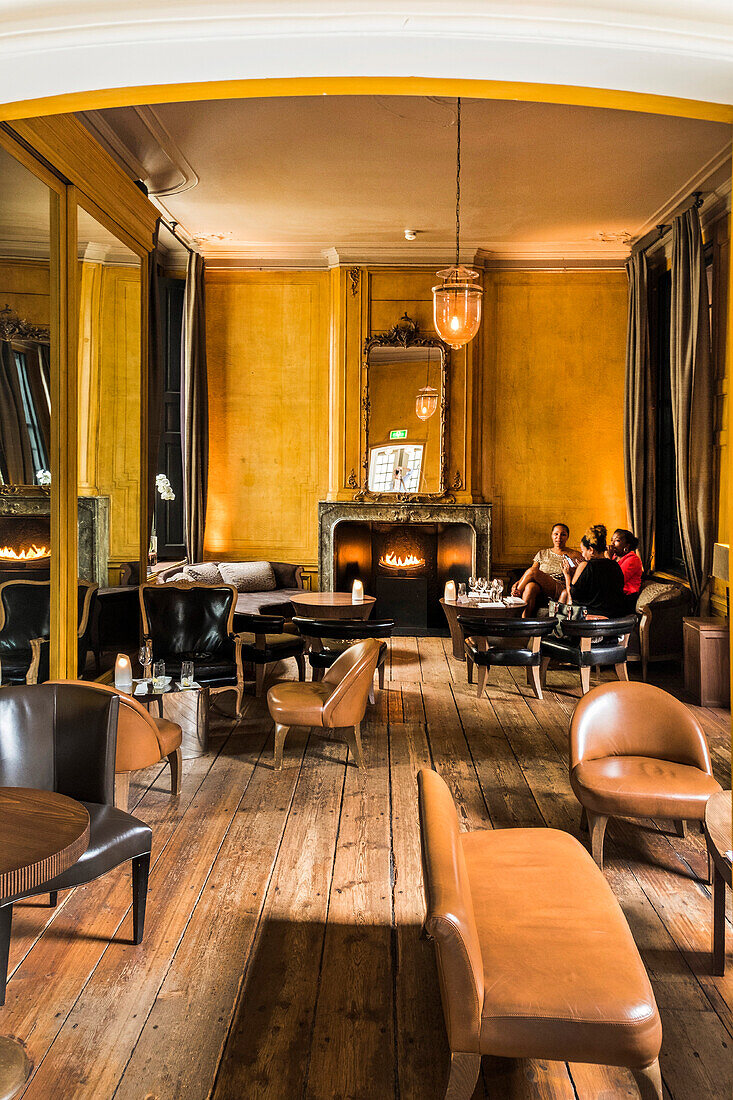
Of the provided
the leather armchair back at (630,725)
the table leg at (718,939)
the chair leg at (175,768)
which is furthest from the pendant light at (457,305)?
the table leg at (718,939)

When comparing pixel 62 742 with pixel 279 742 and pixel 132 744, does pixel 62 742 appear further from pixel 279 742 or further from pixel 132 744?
pixel 279 742

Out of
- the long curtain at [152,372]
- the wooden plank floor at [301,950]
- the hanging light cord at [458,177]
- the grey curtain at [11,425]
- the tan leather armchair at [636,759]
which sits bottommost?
the wooden plank floor at [301,950]

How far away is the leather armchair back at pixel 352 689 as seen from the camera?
187 inches

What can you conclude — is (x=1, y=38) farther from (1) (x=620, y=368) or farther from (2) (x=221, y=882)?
(1) (x=620, y=368)

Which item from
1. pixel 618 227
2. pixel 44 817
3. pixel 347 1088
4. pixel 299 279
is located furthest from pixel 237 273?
pixel 347 1088

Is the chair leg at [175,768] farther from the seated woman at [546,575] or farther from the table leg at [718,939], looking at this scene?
the seated woman at [546,575]

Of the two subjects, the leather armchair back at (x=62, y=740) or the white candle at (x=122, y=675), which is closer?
the leather armchair back at (x=62, y=740)

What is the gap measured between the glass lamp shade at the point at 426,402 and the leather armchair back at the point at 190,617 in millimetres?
3763

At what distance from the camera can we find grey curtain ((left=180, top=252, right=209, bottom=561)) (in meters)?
8.84

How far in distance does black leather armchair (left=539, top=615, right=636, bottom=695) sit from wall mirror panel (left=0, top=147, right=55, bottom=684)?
3.76m

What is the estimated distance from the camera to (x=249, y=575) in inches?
351

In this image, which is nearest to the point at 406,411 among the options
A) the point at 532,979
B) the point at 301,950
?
the point at 301,950

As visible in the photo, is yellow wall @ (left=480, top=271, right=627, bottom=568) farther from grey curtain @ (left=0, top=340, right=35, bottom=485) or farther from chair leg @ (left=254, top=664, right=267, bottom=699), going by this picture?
grey curtain @ (left=0, top=340, right=35, bottom=485)

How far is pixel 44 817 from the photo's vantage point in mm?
2479
